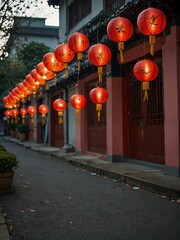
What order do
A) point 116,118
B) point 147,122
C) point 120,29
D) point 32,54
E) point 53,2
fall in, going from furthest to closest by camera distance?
point 32,54 → point 53,2 → point 116,118 → point 147,122 → point 120,29

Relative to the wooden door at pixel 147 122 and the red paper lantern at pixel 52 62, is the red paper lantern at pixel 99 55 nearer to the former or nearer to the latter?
the wooden door at pixel 147 122

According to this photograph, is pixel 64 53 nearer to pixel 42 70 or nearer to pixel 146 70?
pixel 42 70

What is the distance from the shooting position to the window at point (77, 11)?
53.6 ft

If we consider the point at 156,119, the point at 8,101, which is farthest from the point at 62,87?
the point at 156,119

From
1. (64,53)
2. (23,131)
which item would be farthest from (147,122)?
(23,131)

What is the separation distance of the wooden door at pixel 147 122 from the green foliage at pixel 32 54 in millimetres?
21832

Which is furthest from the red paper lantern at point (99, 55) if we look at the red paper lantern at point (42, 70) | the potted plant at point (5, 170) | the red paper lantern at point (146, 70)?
the red paper lantern at point (42, 70)

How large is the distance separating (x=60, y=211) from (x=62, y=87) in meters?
13.4

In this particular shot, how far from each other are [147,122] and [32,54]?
2389 cm

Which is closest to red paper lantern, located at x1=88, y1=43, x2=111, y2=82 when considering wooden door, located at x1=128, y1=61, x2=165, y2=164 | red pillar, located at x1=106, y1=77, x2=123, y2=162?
wooden door, located at x1=128, y1=61, x2=165, y2=164

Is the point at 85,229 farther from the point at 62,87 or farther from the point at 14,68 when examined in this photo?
the point at 14,68

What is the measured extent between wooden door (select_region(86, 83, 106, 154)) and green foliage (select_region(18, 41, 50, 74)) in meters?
17.8

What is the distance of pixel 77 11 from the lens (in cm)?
1770

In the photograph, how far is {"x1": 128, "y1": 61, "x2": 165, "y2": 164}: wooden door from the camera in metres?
10.4
